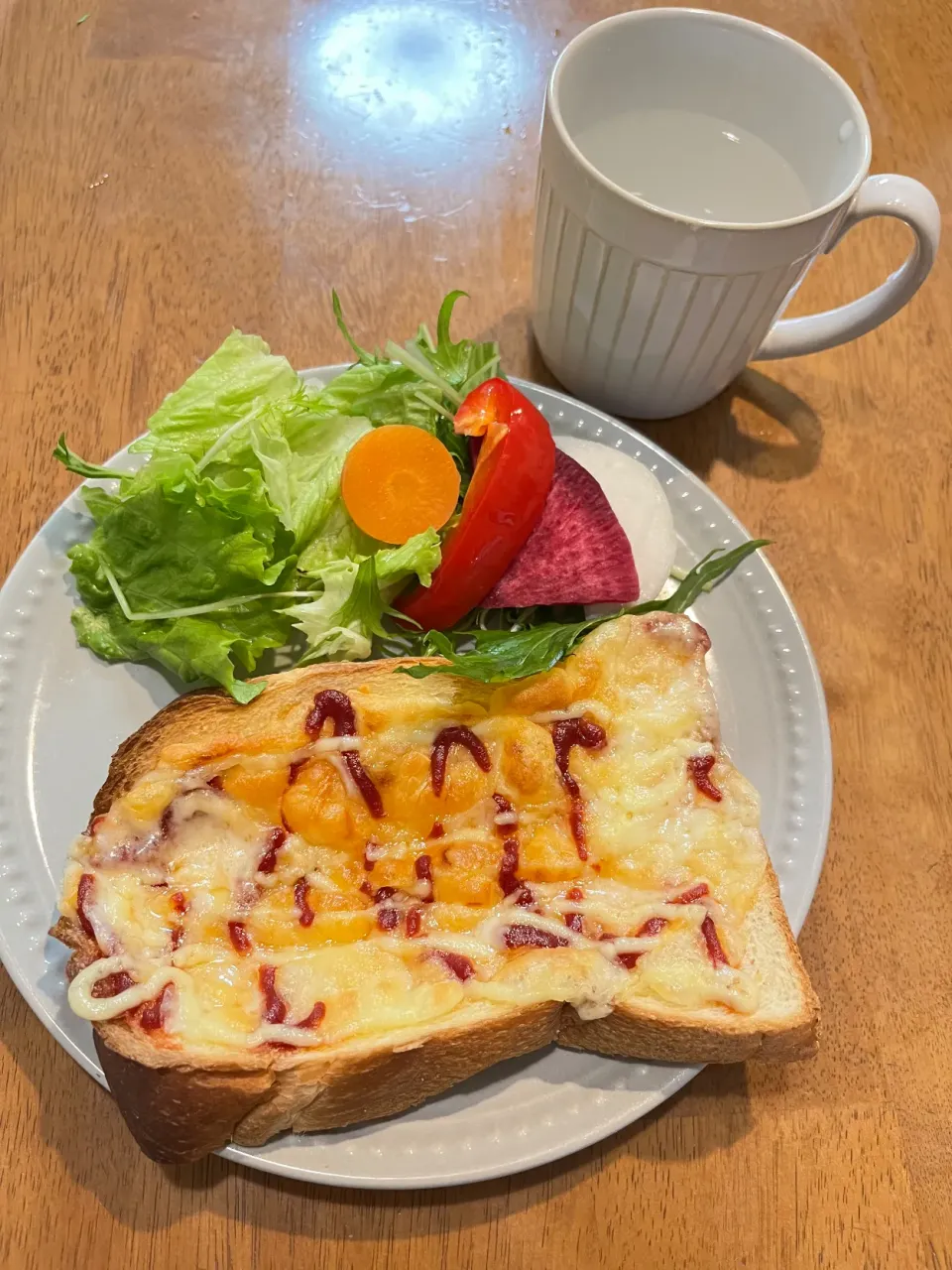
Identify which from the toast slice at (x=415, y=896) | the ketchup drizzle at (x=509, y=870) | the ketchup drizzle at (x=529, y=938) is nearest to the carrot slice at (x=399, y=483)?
the toast slice at (x=415, y=896)

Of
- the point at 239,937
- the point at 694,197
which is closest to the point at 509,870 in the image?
the point at 239,937

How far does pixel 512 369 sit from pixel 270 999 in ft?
5.61

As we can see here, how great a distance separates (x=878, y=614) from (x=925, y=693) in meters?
0.23

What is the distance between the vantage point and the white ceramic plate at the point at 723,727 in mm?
1598

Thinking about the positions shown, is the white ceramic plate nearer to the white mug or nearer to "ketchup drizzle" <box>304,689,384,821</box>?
the white mug

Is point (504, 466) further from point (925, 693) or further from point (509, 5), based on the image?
point (509, 5)

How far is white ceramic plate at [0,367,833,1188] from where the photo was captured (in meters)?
1.60

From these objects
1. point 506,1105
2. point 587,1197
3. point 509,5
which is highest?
point 509,5

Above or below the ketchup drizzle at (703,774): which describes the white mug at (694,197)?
above

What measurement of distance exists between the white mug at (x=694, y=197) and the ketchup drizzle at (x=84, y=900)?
1.58 metres

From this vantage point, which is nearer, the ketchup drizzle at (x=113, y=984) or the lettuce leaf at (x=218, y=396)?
the ketchup drizzle at (x=113, y=984)

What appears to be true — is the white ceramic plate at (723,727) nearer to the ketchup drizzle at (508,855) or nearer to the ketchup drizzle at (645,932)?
the ketchup drizzle at (645,932)

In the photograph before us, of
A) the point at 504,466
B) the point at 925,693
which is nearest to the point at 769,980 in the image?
the point at 925,693

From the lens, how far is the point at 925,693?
2.24 metres
